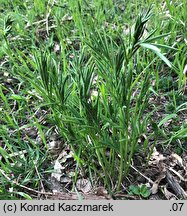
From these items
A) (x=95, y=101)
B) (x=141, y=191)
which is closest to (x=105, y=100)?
(x=95, y=101)

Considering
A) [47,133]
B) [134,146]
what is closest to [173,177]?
[134,146]

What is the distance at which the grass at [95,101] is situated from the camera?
136 centimetres

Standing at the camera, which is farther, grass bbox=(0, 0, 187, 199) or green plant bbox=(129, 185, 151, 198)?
green plant bbox=(129, 185, 151, 198)

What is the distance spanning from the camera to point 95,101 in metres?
1.56

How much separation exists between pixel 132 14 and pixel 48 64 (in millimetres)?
1387

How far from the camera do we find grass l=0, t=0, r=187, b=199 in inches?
53.4

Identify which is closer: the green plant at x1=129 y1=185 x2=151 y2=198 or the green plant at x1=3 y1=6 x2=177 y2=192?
the green plant at x1=3 y1=6 x2=177 y2=192

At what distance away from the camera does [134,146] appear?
1.49 meters

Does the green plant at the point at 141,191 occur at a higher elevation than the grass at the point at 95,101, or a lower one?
lower

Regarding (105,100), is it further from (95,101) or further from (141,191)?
(141,191)

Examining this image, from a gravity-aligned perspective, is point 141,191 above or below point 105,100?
below

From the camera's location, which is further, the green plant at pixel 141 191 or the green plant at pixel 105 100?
the green plant at pixel 141 191

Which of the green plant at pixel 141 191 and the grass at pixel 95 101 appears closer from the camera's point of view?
the grass at pixel 95 101

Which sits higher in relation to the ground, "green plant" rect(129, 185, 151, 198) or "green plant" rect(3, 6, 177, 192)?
"green plant" rect(3, 6, 177, 192)
